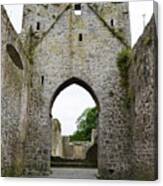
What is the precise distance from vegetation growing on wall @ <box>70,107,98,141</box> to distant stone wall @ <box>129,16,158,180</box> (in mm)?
349

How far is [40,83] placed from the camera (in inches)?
239

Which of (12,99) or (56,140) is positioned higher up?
(12,99)

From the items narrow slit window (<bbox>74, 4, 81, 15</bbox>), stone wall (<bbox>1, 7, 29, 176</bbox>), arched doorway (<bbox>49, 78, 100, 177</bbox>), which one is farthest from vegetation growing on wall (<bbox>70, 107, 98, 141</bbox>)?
narrow slit window (<bbox>74, 4, 81, 15</bbox>)

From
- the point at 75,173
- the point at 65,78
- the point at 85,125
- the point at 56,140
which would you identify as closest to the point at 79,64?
the point at 65,78

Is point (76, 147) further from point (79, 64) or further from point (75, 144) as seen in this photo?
point (79, 64)

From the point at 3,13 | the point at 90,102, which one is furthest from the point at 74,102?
the point at 3,13

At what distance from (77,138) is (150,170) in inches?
28.1

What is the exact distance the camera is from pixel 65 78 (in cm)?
602

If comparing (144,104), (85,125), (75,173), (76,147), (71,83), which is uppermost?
(71,83)

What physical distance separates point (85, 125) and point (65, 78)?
1.75 feet

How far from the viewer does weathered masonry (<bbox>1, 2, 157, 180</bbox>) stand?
586cm

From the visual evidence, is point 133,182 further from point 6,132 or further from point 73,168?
point 6,132

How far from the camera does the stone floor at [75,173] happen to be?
569cm

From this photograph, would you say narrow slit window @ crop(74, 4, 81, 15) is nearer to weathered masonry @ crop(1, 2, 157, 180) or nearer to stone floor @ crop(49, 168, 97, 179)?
weathered masonry @ crop(1, 2, 157, 180)
